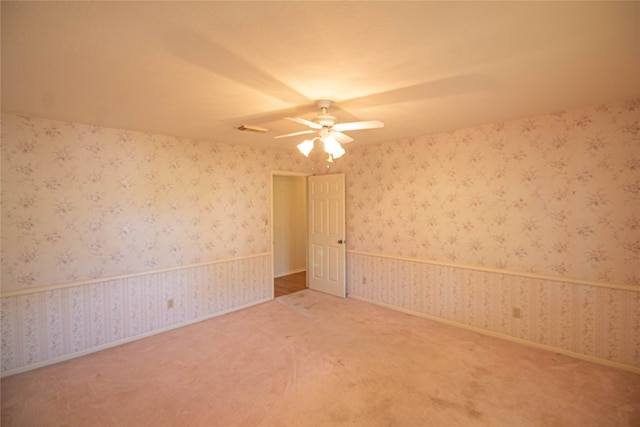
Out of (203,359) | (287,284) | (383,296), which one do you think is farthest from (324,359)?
(287,284)

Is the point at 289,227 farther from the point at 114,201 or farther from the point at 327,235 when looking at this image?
the point at 114,201

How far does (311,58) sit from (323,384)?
8.11ft

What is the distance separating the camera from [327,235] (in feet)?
16.5

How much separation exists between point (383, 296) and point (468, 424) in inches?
93.9

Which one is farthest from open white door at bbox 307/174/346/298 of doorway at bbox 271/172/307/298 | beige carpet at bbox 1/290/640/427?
beige carpet at bbox 1/290/640/427

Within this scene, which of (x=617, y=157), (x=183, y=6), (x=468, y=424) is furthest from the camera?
(x=617, y=157)

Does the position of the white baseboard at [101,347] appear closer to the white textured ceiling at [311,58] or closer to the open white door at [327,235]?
the open white door at [327,235]

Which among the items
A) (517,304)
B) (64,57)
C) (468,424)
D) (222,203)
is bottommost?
(468,424)

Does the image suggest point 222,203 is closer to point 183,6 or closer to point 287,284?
point 287,284

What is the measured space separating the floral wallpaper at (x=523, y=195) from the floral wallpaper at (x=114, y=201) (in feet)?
7.08

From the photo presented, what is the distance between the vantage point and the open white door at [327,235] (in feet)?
15.9

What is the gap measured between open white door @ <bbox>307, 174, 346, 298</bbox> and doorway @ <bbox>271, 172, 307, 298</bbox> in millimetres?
920

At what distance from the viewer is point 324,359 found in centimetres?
294

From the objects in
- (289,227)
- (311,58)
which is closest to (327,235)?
(289,227)
